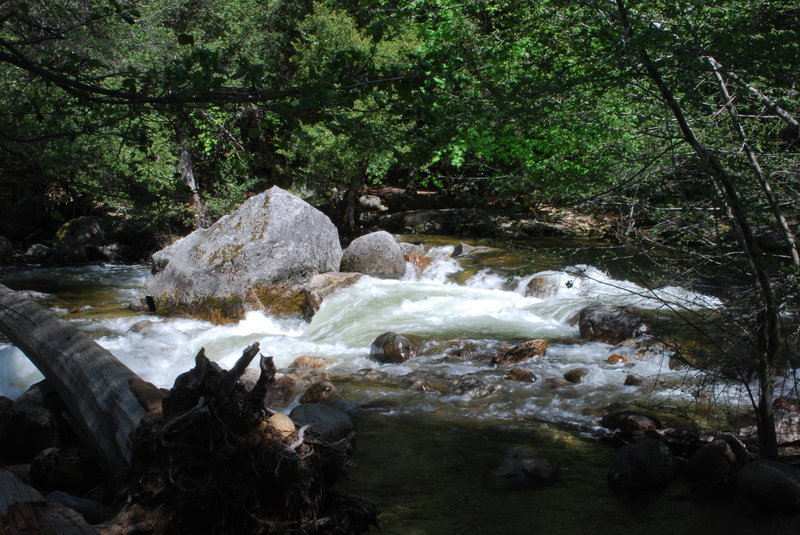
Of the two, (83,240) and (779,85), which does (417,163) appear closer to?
(779,85)

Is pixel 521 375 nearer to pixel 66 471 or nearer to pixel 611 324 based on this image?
pixel 611 324

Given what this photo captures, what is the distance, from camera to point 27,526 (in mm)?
2207

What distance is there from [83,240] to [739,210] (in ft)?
62.2

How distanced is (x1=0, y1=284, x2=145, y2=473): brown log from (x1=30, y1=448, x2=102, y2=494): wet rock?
149 mm

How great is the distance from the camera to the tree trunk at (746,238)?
334cm

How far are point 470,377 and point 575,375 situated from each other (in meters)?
1.27

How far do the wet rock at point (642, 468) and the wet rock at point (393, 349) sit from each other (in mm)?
3899

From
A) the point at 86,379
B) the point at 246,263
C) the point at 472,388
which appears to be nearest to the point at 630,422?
the point at 472,388

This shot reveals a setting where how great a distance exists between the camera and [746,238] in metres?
3.38

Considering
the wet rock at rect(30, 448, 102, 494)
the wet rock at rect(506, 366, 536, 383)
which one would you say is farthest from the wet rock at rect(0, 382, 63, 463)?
the wet rock at rect(506, 366, 536, 383)

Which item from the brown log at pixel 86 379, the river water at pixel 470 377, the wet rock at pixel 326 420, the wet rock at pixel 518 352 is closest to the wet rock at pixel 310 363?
the river water at pixel 470 377

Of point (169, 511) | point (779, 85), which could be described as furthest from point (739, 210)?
point (169, 511)

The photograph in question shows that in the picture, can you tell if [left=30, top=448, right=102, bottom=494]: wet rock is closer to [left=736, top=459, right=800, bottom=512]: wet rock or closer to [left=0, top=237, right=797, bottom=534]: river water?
[left=0, top=237, right=797, bottom=534]: river water

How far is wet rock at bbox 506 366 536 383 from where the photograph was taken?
269 inches
